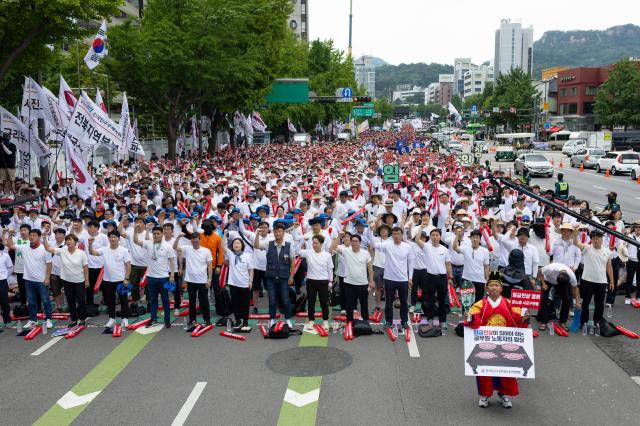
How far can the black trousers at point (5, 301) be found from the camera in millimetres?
9812

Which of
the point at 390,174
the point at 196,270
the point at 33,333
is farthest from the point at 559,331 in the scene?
the point at 390,174

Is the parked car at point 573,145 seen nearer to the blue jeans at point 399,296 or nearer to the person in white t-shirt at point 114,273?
the blue jeans at point 399,296

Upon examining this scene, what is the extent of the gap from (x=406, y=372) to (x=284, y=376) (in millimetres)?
1620

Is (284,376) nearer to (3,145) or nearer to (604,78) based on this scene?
(3,145)

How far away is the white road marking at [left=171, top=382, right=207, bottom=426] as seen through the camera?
6676 millimetres

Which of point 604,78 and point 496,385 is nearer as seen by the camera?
point 496,385

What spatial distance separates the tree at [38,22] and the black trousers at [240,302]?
31.3 ft

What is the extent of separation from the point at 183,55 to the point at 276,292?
70.2ft

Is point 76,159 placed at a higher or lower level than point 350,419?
higher

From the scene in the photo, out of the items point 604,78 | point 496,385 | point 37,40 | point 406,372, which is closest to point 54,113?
point 37,40

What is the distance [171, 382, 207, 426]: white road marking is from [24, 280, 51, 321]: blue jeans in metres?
3.97

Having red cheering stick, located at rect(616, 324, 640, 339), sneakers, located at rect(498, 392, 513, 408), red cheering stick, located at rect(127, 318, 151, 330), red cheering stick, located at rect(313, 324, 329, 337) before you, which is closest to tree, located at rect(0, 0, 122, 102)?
red cheering stick, located at rect(127, 318, 151, 330)

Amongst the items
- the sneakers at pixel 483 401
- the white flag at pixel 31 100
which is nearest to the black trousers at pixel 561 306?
the sneakers at pixel 483 401

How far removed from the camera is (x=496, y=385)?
6.93m
